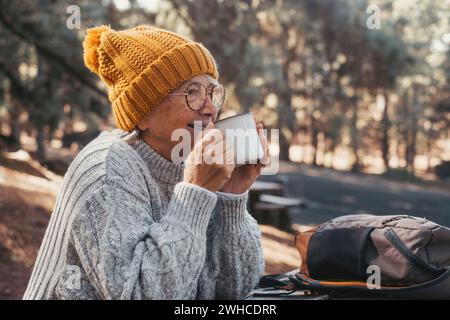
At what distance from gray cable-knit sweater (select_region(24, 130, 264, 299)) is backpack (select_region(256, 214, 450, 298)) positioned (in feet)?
0.83

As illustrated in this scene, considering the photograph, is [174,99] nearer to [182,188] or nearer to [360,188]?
[182,188]

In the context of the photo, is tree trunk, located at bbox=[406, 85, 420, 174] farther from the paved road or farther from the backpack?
the backpack

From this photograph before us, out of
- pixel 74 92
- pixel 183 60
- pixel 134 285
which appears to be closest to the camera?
pixel 134 285

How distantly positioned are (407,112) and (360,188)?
54.5ft

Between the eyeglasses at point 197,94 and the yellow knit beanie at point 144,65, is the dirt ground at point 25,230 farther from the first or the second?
the eyeglasses at point 197,94

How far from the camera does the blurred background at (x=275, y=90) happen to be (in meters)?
6.96

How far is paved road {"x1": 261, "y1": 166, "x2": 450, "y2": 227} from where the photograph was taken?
514 inches

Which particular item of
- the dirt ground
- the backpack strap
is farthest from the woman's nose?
the dirt ground

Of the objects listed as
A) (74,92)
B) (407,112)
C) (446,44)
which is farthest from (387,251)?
(407,112)

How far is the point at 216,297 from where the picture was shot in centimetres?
192

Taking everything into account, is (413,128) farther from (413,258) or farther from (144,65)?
(144,65)

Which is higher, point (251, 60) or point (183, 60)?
point (251, 60)

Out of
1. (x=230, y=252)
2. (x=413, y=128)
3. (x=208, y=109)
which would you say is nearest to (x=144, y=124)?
(x=208, y=109)

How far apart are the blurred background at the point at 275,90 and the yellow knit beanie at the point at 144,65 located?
0.37 meters
